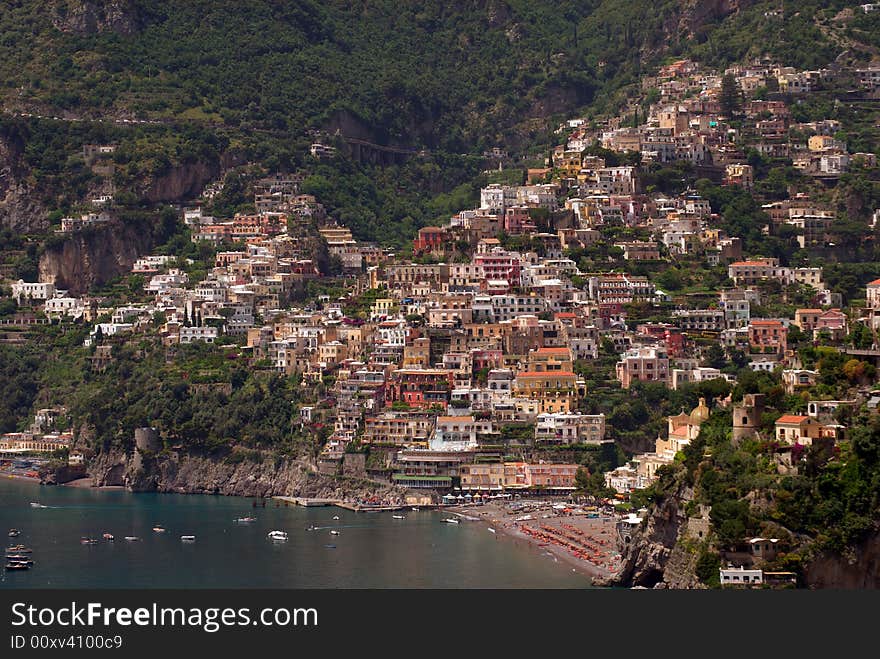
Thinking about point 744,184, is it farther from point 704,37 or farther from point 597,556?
point 597,556

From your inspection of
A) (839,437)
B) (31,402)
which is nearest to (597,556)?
(839,437)

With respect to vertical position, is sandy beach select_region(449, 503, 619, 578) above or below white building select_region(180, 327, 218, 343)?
below

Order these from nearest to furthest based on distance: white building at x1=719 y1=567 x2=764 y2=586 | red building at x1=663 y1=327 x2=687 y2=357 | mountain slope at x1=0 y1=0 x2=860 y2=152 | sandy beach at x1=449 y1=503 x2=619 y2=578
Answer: white building at x1=719 y1=567 x2=764 y2=586
sandy beach at x1=449 y1=503 x2=619 y2=578
red building at x1=663 y1=327 x2=687 y2=357
mountain slope at x1=0 y1=0 x2=860 y2=152

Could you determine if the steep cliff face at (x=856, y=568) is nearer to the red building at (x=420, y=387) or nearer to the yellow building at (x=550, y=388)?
the yellow building at (x=550, y=388)

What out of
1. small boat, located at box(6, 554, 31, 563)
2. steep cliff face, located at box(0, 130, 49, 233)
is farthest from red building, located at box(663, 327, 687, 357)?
steep cliff face, located at box(0, 130, 49, 233)

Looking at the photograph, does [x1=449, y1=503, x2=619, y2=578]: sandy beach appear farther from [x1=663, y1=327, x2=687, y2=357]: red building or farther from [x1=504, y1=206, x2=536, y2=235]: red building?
[x1=504, y1=206, x2=536, y2=235]: red building

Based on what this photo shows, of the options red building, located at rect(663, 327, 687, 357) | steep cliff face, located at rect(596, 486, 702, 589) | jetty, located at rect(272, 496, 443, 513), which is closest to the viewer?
steep cliff face, located at rect(596, 486, 702, 589)

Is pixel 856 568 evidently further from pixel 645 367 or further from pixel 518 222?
pixel 518 222
